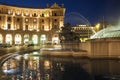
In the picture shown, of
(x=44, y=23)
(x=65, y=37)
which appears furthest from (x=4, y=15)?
(x=65, y=37)

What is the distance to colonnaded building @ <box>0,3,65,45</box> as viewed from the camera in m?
109

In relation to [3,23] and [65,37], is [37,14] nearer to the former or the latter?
[3,23]

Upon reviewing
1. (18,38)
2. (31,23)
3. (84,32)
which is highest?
(31,23)

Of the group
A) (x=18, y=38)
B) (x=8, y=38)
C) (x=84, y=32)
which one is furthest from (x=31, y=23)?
(x=84, y=32)

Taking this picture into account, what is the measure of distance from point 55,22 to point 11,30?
24010 millimetres

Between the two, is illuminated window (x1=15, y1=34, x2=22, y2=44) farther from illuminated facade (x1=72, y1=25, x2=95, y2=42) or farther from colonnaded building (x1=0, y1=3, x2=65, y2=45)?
illuminated facade (x1=72, y1=25, x2=95, y2=42)

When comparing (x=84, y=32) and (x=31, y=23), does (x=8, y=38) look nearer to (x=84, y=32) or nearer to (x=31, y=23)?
(x=31, y=23)

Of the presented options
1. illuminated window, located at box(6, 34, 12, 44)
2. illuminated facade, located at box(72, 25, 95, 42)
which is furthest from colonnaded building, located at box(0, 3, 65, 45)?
illuminated facade, located at box(72, 25, 95, 42)

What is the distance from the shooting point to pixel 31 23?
119 m

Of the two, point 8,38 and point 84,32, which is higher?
point 84,32

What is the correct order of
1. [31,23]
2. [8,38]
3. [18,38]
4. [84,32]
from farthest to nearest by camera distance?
[31,23]
[18,38]
[8,38]
[84,32]

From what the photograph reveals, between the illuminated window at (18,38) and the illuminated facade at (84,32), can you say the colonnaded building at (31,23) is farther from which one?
the illuminated facade at (84,32)

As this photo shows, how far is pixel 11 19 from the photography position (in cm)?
11081

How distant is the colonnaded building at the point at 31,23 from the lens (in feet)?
356
